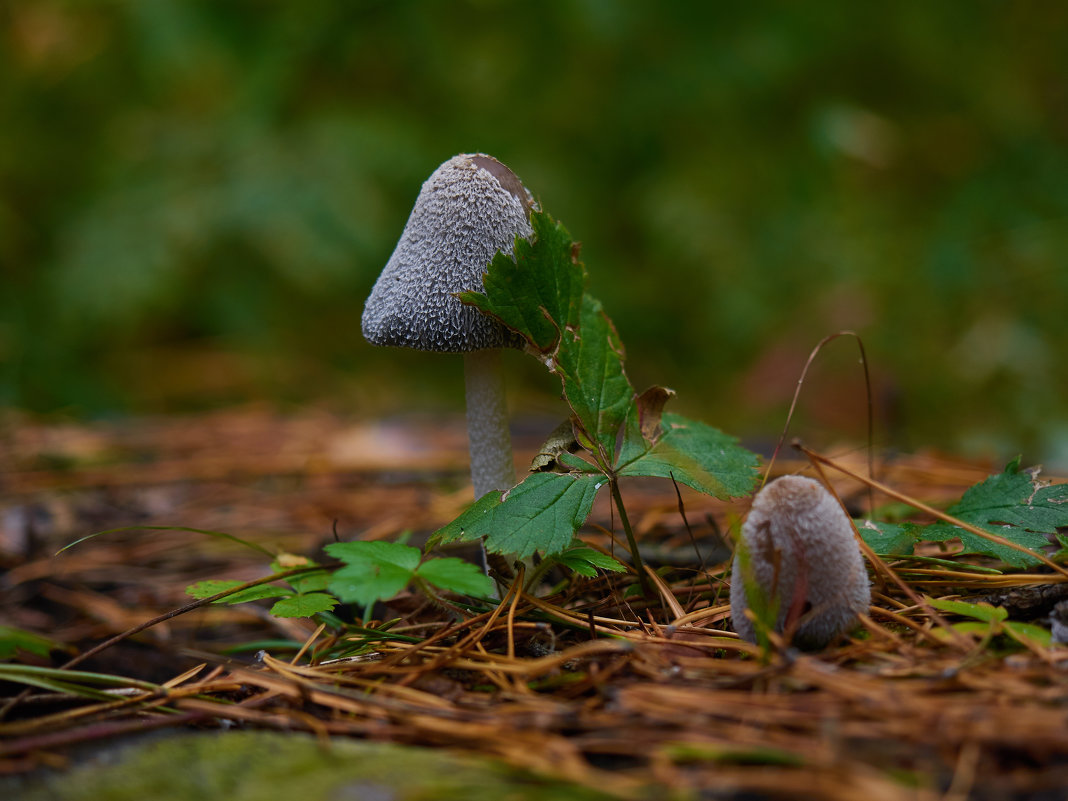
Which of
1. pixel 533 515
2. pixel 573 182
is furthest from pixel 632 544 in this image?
pixel 573 182

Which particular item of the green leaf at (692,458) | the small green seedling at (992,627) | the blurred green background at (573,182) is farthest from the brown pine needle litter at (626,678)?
the blurred green background at (573,182)

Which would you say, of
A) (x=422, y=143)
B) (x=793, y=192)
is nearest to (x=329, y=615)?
(x=422, y=143)

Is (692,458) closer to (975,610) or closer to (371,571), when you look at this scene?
(975,610)

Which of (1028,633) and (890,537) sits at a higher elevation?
(890,537)

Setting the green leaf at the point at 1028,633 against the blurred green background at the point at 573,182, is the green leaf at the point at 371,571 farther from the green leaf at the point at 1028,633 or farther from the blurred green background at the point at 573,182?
the blurred green background at the point at 573,182

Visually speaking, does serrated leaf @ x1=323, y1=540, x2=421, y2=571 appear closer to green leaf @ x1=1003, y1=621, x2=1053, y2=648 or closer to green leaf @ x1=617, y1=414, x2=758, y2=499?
green leaf @ x1=617, y1=414, x2=758, y2=499

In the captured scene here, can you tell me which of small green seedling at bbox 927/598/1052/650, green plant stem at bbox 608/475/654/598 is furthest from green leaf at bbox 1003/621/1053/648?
green plant stem at bbox 608/475/654/598
